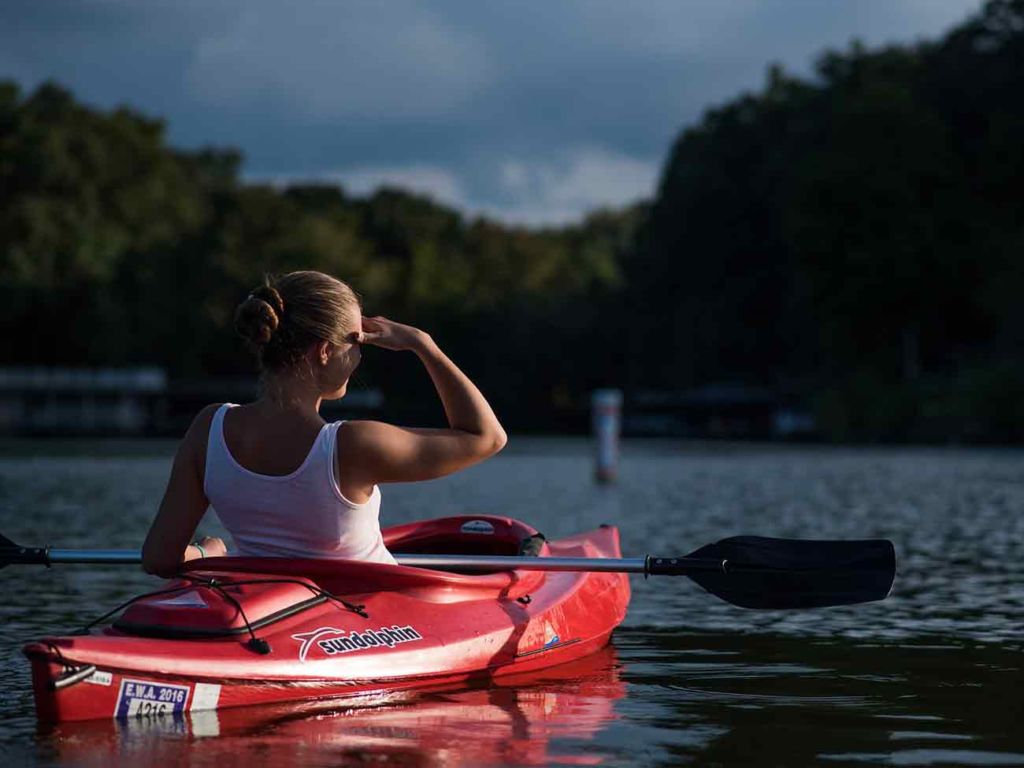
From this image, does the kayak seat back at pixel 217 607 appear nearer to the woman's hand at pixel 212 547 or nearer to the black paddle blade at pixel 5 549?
the woman's hand at pixel 212 547

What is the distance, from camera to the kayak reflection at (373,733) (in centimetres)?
688

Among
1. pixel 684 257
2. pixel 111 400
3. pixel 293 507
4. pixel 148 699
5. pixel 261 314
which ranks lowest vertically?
pixel 148 699

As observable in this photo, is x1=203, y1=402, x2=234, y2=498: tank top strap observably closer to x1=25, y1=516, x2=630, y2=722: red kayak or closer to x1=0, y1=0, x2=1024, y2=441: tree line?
x1=25, y1=516, x2=630, y2=722: red kayak

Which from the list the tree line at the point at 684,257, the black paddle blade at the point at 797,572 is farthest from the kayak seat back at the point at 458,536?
the tree line at the point at 684,257

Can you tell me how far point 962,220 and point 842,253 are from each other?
4784 millimetres

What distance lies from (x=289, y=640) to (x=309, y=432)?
97cm

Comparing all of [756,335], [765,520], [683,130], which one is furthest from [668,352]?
[765,520]

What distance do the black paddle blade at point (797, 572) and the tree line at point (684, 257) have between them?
186ft

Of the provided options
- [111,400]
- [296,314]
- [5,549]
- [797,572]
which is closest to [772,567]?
[797,572]

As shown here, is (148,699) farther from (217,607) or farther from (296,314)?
(296,314)

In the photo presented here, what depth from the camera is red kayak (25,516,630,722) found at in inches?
283

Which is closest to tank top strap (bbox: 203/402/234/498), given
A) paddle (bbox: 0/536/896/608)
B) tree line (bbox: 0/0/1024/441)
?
paddle (bbox: 0/536/896/608)

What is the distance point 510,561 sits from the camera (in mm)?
9250

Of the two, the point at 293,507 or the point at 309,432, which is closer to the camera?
the point at 309,432
